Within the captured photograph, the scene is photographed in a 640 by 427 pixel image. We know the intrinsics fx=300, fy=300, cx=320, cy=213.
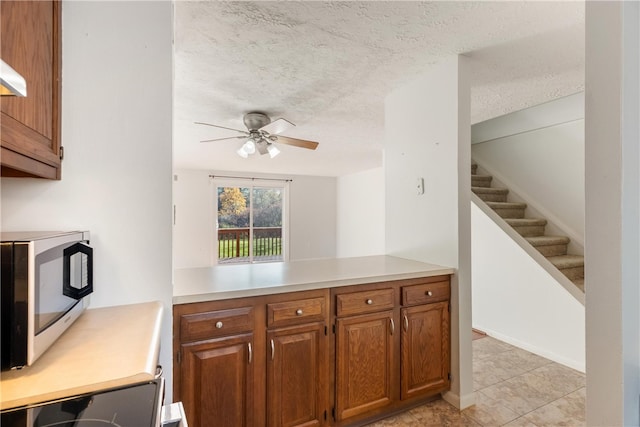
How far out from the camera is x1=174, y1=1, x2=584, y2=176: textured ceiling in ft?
5.29

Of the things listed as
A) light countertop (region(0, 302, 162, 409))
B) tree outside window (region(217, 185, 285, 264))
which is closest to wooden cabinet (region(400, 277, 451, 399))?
light countertop (region(0, 302, 162, 409))

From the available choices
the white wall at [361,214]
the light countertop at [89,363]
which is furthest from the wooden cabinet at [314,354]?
the white wall at [361,214]

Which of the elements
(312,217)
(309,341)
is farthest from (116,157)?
(312,217)

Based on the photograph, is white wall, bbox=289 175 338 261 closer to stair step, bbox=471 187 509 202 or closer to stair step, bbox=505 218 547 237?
stair step, bbox=471 187 509 202

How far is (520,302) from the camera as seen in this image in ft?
9.67

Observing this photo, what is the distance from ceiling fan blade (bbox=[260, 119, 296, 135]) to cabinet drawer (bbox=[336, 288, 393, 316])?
167 cm

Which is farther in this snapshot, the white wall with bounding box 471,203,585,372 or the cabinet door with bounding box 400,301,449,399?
the white wall with bounding box 471,203,585,372

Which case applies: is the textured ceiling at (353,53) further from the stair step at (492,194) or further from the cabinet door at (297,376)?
the cabinet door at (297,376)

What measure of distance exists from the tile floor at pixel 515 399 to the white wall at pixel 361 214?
147 inches

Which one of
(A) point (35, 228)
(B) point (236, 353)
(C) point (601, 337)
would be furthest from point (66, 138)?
(C) point (601, 337)

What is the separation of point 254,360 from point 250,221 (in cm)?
568

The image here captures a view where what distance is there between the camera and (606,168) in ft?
2.84

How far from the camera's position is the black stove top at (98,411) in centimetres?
58

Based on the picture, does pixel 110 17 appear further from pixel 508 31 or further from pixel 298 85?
pixel 508 31
